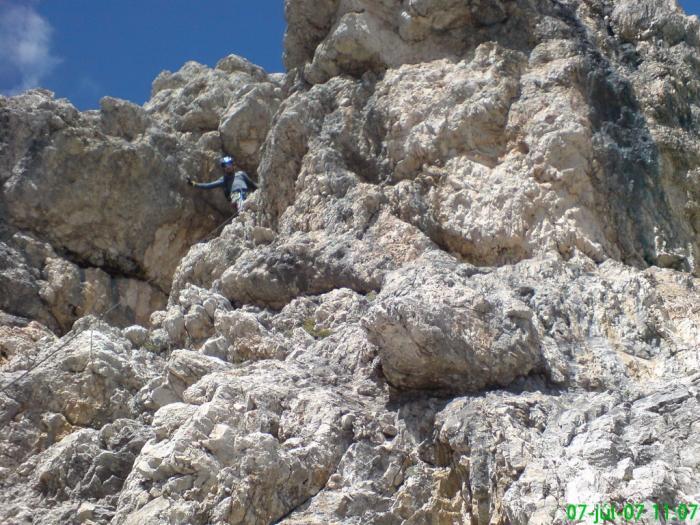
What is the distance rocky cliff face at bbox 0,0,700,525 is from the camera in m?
8.94

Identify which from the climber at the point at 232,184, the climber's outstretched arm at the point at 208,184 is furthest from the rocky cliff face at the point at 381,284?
the climber at the point at 232,184

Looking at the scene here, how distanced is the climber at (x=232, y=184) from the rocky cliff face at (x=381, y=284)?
18.3 inches

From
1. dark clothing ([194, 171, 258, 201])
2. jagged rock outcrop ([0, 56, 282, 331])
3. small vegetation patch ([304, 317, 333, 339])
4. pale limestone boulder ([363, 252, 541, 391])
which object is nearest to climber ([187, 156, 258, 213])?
dark clothing ([194, 171, 258, 201])

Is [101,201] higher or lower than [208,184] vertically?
lower

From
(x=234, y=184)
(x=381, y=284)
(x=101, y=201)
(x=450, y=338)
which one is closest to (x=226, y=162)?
(x=234, y=184)

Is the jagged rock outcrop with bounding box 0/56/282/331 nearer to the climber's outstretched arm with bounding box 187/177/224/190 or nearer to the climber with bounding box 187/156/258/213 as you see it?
the climber's outstretched arm with bounding box 187/177/224/190

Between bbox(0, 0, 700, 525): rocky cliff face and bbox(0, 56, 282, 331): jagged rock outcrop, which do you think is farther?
bbox(0, 56, 282, 331): jagged rock outcrop

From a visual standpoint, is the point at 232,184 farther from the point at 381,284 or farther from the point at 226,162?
the point at 381,284

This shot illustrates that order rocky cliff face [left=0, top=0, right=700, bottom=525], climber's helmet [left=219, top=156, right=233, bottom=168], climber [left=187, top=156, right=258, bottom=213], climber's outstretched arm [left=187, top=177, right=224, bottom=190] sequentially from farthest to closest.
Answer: climber's outstretched arm [left=187, top=177, right=224, bottom=190]
climber's helmet [left=219, top=156, right=233, bottom=168]
climber [left=187, top=156, right=258, bottom=213]
rocky cliff face [left=0, top=0, right=700, bottom=525]

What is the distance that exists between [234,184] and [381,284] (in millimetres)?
6988

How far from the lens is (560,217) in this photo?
12.7 m

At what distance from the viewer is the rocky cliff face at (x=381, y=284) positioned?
8938mm

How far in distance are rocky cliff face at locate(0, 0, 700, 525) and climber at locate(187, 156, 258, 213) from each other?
0.46m

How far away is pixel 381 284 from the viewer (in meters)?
12.6
